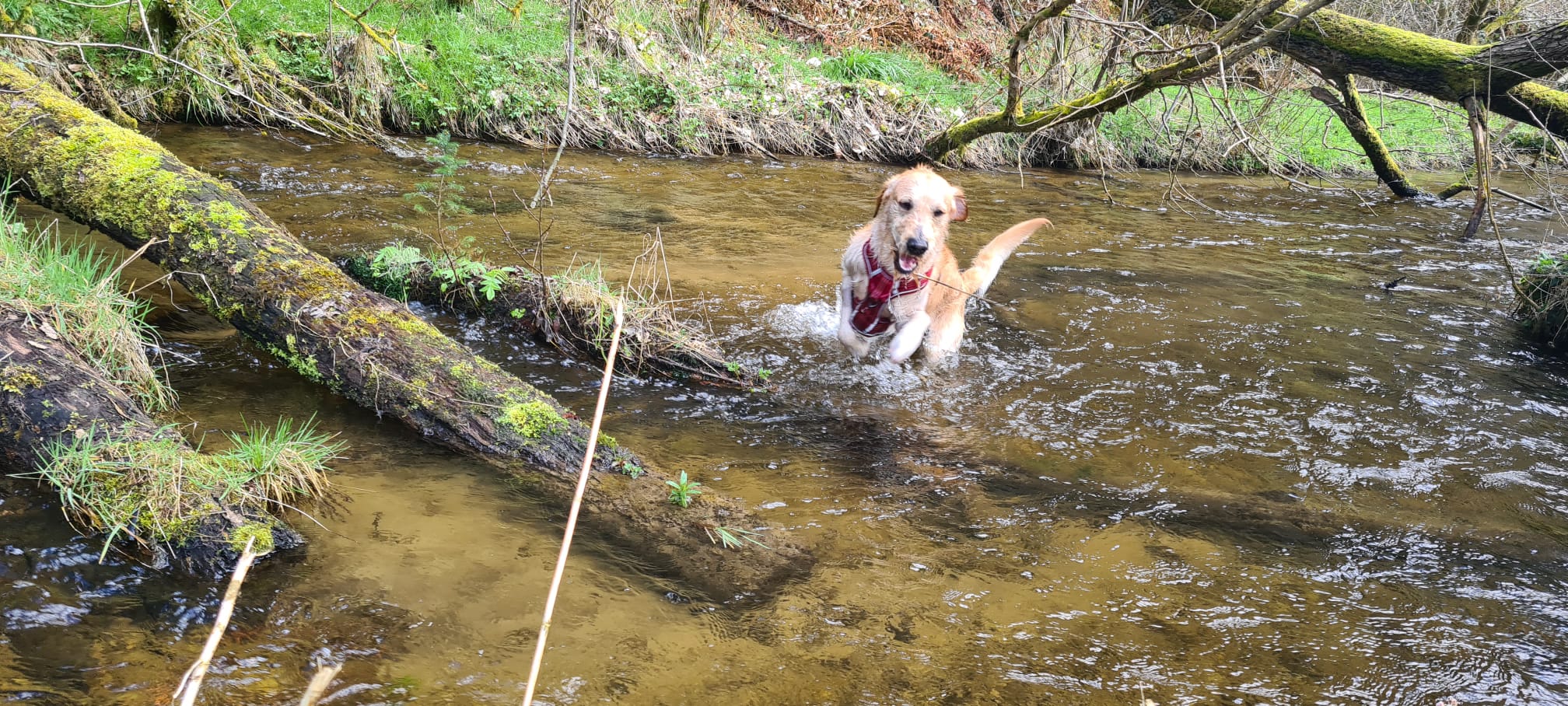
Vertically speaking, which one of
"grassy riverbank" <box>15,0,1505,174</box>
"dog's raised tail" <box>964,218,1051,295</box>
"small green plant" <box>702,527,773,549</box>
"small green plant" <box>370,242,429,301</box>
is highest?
"grassy riverbank" <box>15,0,1505,174</box>

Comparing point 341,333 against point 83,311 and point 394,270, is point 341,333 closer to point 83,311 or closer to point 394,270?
point 83,311

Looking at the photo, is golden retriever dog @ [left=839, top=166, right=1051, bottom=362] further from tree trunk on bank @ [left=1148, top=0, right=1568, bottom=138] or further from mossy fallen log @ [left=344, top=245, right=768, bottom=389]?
tree trunk on bank @ [left=1148, top=0, right=1568, bottom=138]

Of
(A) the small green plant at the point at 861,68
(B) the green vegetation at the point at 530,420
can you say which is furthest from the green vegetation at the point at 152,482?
(A) the small green plant at the point at 861,68

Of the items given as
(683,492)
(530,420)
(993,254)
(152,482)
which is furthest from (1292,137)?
(152,482)

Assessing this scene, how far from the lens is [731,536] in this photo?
10.0 ft

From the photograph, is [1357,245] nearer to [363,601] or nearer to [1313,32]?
[1313,32]

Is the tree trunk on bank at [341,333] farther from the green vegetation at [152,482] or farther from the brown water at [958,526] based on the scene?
the green vegetation at [152,482]

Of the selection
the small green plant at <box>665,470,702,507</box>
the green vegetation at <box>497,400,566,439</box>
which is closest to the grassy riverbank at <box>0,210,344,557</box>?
the green vegetation at <box>497,400,566,439</box>

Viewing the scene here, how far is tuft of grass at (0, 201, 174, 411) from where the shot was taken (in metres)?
3.27

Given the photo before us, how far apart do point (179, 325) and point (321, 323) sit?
4.03ft

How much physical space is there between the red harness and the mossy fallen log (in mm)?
894

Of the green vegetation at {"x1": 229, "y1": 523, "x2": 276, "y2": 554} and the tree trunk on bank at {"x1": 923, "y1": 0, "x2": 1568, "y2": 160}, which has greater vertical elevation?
the tree trunk on bank at {"x1": 923, "y1": 0, "x2": 1568, "y2": 160}

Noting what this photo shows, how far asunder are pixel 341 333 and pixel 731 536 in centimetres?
182

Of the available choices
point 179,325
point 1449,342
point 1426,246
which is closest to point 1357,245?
point 1426,246
